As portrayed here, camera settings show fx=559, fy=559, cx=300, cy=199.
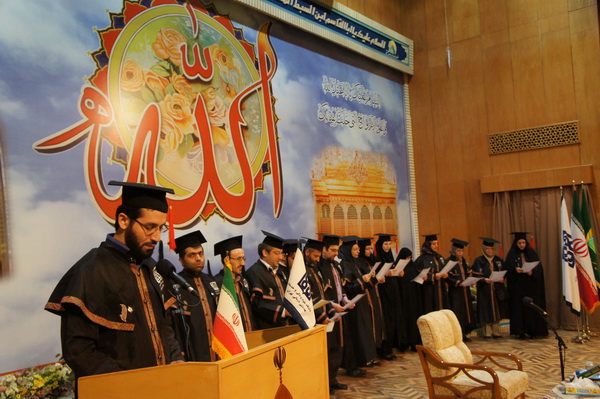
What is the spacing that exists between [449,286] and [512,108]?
12.5 ft

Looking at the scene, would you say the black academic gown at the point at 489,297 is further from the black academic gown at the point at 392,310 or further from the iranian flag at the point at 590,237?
the black academic gown at the point at 392,310

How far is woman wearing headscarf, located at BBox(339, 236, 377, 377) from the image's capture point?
21.7 ft

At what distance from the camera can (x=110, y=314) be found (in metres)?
2.40

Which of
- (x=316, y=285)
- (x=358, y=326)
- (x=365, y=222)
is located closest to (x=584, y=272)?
(x=365, y=222)

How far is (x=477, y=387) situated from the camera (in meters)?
4.23

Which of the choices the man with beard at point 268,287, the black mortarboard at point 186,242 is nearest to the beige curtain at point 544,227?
the man with beard at point 268,287

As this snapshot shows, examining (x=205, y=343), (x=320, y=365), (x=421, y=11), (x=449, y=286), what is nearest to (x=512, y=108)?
(x=421, y=11)

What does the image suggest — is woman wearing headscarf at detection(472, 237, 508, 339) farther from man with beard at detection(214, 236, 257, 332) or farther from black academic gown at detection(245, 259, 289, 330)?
man with beard at detection(214, 236, 257, 332)

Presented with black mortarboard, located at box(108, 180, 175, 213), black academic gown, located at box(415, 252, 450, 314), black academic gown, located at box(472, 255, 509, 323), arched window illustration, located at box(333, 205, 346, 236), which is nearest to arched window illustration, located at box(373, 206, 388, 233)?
arched window illustration, located at box(333, 205, 346, 236)

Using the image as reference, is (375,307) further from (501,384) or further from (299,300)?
(299,300)

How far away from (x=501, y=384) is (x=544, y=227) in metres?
6.28

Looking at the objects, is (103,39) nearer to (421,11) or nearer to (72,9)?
(72,9)

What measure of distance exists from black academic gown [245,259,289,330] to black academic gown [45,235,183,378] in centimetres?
218

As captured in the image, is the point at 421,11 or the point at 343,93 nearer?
the point at 343,93
